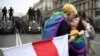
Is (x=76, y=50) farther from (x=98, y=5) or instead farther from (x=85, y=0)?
(x=85, y=0)

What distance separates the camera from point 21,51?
5.52m

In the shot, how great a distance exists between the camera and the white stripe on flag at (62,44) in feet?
18.9

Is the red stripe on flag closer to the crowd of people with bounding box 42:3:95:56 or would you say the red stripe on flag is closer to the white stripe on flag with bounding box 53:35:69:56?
the white stripe on flag with bounding box 53:35:69:56

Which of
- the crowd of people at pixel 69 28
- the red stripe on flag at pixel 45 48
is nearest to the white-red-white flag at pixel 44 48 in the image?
the red stripe on flag at pixel 45 48

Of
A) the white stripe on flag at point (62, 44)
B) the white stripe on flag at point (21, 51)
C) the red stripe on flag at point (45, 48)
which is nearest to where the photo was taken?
the white stripe on flag at point (21, 51)

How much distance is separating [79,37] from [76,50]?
0.19 meters

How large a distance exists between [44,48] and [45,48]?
0.01 m

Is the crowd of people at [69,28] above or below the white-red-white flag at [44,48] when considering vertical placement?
above

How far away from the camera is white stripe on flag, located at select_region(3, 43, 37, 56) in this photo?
17.8 ft

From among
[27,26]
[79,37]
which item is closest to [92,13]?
[27,26]

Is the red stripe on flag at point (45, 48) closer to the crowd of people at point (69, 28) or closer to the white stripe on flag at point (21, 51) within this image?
the white stripe on flag at point (21, 51)

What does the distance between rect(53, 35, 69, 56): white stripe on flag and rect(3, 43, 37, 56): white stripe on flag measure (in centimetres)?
38

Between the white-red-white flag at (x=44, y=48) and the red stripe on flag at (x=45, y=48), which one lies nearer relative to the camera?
the white-red-white flag at (x=44, y=48)

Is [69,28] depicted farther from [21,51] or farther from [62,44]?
[21,51]
